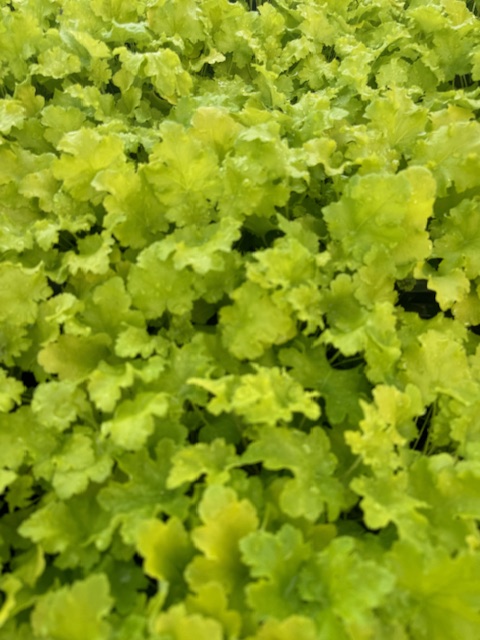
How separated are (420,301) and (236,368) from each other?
82 cm

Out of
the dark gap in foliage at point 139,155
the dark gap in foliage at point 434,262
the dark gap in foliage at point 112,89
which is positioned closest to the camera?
the dark gap in foliage at point 434,262

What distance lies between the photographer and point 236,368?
155 cm

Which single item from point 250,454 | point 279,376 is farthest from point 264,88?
point 250,454

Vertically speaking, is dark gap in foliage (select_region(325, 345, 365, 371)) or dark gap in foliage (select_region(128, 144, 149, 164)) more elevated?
dark gap in foliage (select_region(128, 144, 149, 164))

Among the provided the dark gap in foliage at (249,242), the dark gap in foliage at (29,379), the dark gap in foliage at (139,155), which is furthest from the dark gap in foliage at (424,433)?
the dark gap in foliage at (139,155)

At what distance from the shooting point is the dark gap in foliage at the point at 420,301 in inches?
80.0

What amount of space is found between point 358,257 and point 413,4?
208cm

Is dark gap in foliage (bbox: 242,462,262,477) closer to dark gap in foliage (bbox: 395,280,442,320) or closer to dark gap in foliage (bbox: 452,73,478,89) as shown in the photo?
dark gap in foliage (bbox: 395,280,442,320)

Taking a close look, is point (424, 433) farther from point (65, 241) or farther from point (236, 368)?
point (65, 241)

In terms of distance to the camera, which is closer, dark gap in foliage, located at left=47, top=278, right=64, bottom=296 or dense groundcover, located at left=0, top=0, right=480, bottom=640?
dense groundcover, located at left=0, top=0, right=480, bottom=640

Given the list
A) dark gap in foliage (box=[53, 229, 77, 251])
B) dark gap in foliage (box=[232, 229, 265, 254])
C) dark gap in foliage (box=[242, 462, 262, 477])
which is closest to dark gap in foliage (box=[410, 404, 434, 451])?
dark gap in foliage (box=[242, 462, 262, 477])

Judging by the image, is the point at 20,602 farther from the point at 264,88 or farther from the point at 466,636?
the point at 264,88

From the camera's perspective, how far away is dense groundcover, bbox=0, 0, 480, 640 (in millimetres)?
1170

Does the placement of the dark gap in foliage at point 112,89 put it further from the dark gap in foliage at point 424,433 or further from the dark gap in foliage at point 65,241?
the dark gap in foliage at point 424,433
